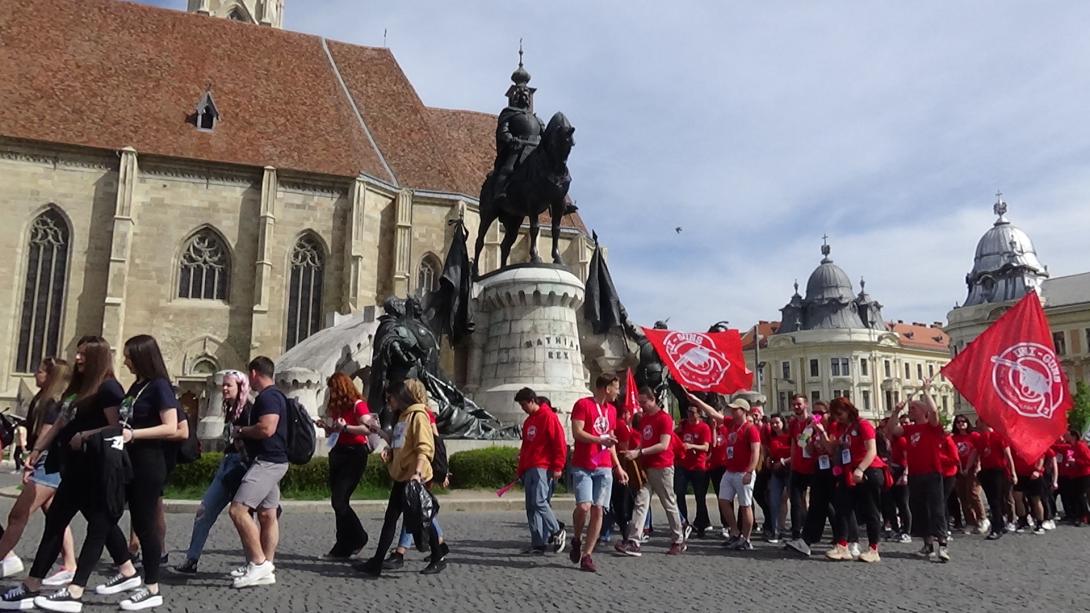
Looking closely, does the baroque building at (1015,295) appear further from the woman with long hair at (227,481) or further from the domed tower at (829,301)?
the woman with long hair at (227,481)

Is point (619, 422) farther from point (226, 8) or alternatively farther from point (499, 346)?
point (226, 8)

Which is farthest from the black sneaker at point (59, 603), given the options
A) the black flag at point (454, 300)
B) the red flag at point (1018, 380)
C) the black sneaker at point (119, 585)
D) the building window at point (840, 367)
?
the building window at point (840, 367)

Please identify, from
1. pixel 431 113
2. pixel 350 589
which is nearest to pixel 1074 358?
pixel 431 113

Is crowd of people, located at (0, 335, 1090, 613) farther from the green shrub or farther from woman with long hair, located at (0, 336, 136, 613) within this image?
the green shrub

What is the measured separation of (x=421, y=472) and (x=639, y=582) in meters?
1.78

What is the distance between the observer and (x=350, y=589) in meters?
5.09

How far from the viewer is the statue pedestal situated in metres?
13.9

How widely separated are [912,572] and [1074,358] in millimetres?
53734


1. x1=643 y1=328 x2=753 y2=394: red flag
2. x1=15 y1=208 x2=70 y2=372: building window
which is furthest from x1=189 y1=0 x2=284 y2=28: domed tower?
x1=643 y1=328 x2=753 y2=394: red flag

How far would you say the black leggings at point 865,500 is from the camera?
682 centimetres

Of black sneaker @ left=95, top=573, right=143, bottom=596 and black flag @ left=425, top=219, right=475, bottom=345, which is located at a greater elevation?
black flag @ left=425, top=219, right=475, bottom=345

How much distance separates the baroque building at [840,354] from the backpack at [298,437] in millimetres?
60233

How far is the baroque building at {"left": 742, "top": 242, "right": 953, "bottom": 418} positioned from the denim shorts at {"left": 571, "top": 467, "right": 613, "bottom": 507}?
58495 millimetres

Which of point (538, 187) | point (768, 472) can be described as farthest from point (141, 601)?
point (538, 187)
